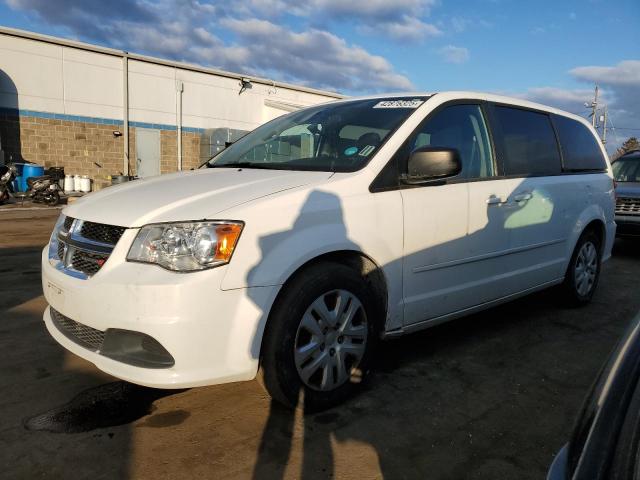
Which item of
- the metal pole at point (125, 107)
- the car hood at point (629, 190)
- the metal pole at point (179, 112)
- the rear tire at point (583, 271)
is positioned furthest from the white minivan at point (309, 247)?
the metal pole at point (179, 112)

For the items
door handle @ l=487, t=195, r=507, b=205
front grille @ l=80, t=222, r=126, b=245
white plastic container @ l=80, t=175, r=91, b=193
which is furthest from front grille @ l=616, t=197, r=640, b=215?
white plastic container @ l=80, t=175, r=91, b=193

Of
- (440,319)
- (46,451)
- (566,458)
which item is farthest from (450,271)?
(46,451)

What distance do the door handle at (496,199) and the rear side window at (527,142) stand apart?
0.25m

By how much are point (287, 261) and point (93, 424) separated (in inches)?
51.3

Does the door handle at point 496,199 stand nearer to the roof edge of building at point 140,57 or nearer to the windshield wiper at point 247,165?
the windshield wiper at point 247,165

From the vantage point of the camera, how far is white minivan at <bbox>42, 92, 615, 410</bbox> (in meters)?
2.34

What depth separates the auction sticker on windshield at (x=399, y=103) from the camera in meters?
3.35

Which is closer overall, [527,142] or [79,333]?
[79,333]

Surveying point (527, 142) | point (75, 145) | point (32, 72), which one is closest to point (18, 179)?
point (75, 145)

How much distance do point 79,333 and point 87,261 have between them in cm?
39

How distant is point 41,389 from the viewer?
2980 mm

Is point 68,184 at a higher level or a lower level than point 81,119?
lower

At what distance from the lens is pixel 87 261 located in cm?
256

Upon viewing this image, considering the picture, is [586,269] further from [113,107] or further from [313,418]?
[113,107]
